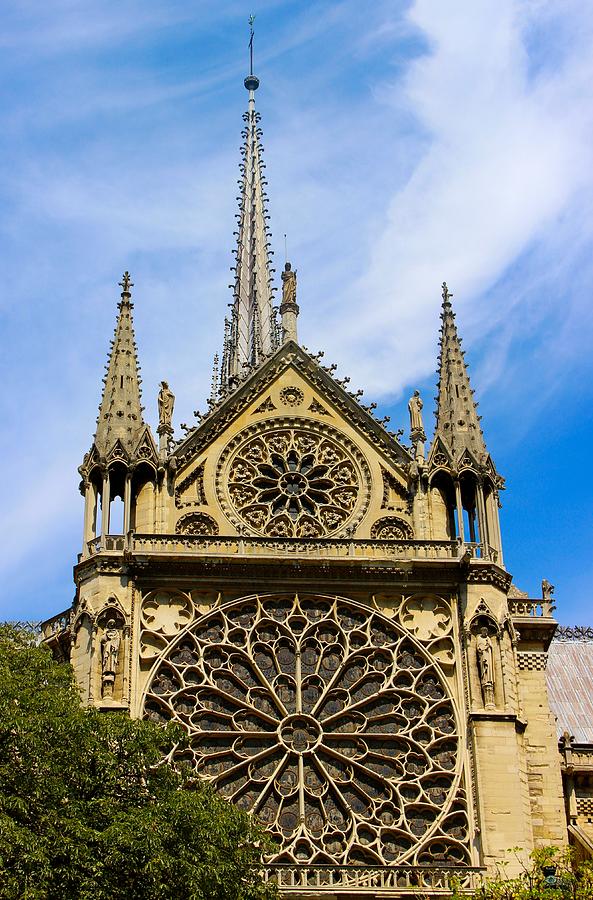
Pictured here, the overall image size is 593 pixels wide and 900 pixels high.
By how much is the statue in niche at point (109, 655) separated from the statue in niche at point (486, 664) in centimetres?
616

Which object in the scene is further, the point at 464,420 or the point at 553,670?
the point at 553,670

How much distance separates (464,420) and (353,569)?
4062 millimetres

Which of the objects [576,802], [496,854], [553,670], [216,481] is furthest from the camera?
[553,670]

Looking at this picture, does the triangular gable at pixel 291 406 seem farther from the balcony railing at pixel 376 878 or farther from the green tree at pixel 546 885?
the green tree at pixel 546 885

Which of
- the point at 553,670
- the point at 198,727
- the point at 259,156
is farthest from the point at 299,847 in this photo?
the point at 259,156

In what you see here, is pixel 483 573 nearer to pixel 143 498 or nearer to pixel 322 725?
pixel 322 725

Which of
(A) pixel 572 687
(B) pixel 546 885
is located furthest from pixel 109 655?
(A) pixel 572 687

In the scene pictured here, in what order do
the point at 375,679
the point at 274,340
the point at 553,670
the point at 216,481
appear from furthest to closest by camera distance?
1. the point at 274,340
2. the point at 553,670
3. the point at 216,481
4. the point at 375,679

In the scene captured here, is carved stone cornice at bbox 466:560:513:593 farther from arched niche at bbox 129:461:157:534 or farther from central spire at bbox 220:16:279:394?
central spire at bbox 220:16:279:394

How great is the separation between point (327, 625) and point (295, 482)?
3.10 m

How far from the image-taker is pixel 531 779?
29.2m

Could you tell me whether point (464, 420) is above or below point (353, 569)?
above

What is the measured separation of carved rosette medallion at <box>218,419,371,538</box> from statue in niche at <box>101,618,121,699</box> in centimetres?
326

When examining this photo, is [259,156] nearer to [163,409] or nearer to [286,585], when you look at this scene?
[163,409]
